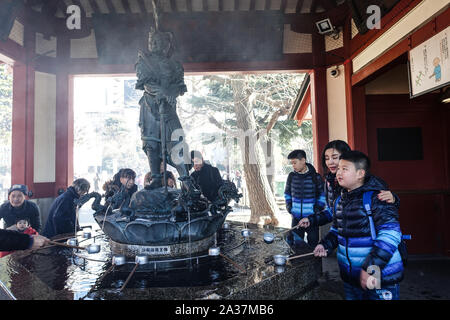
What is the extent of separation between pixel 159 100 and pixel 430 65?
3.20 meters

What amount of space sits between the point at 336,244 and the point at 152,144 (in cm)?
226

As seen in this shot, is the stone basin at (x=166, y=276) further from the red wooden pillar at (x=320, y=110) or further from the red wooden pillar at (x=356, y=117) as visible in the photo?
the red wooden pillar at (x=320, y=110)

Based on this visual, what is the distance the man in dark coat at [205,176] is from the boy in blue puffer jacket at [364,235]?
2.64 meters

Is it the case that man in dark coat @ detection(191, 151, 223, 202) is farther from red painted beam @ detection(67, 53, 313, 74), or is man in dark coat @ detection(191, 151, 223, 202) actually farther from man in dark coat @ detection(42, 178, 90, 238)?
red painted beam @ detection(67, 53, 313, 74)

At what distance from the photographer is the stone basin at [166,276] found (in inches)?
78.1

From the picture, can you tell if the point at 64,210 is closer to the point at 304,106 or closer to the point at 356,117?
the point at 356,117

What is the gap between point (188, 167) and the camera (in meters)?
3.42

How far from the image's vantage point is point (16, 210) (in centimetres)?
439

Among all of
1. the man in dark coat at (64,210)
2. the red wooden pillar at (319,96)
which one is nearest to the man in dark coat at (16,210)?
the man in dark coat at (64,210)

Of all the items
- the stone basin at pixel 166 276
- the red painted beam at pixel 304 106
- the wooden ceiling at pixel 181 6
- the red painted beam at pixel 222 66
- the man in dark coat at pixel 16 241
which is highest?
the wooden ceiling at pixel 181 6

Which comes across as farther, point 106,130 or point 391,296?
point 106,130
